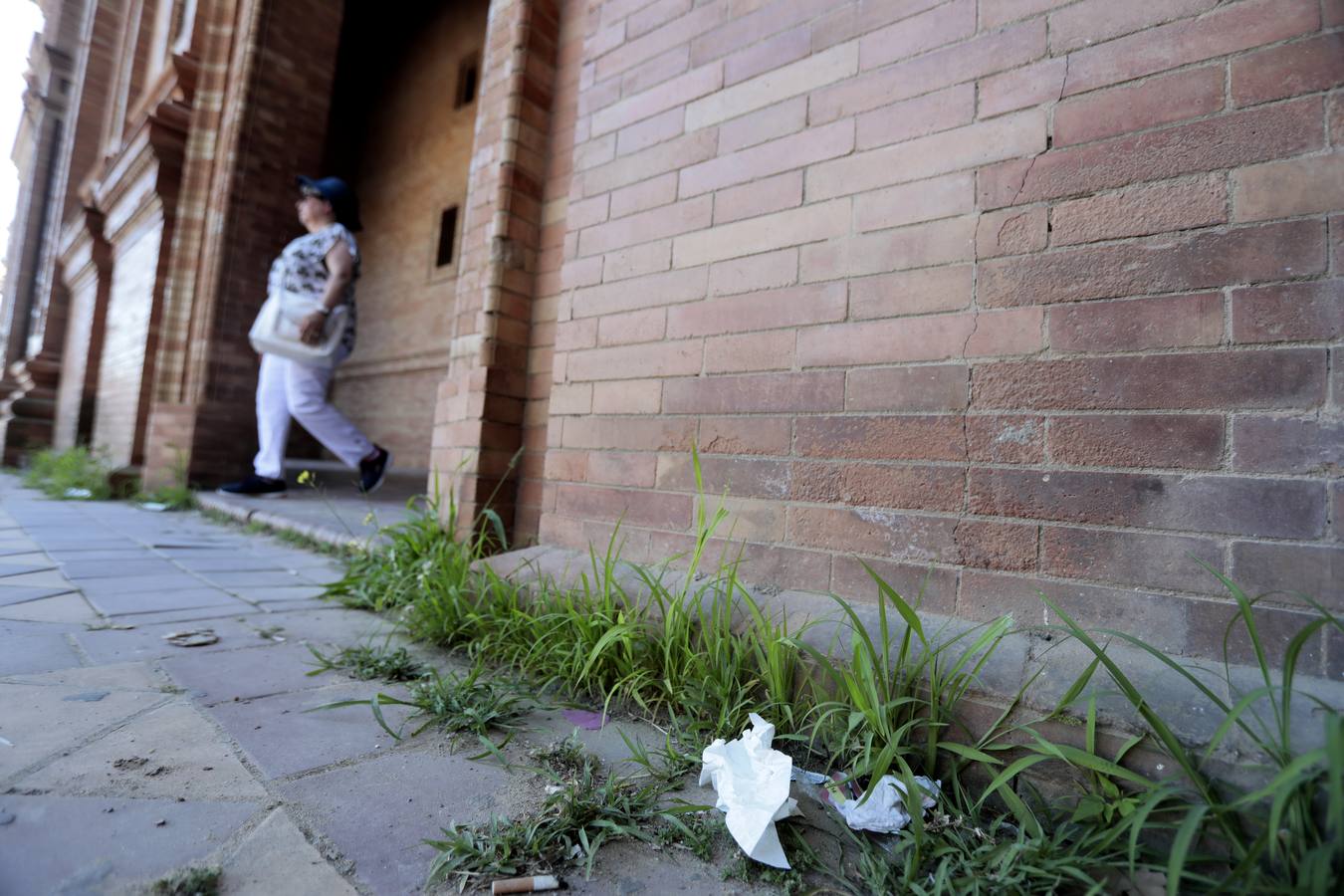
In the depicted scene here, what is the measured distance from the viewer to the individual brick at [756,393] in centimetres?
167

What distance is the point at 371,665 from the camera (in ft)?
5.69

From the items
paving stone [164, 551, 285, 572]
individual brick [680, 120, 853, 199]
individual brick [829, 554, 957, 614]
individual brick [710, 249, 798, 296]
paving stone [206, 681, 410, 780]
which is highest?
individual brick [680, 120, 853, 199]

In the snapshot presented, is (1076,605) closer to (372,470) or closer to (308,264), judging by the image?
(372,470)

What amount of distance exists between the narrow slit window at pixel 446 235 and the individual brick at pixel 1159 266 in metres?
7.67

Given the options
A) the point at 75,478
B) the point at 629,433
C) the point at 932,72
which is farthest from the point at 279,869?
the point at 75,478

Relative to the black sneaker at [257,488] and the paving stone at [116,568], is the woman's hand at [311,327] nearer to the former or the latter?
the black sneaker at [257,488]

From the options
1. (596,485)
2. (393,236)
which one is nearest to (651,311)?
(596,485)

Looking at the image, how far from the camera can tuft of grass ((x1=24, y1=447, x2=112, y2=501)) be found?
5.16m

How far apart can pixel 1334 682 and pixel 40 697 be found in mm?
2519

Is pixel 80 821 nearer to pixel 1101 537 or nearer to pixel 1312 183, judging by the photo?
pixel 1101 537

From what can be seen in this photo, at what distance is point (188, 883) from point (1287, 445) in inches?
→ 73.5

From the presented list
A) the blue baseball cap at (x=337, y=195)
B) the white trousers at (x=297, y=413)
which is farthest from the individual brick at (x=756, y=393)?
the blue baseball cap at (x=337, y=195)

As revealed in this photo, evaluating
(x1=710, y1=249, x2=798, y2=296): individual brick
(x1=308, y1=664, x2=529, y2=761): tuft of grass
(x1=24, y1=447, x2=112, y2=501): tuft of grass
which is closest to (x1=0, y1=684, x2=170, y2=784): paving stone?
(x1=308, y1=664, x2=529, y2=761): tuft of grass

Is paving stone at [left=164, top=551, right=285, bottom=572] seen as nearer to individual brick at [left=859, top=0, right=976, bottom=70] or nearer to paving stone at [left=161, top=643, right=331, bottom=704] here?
paving stone at [left=161, top=643, right=331, bottom=704]
